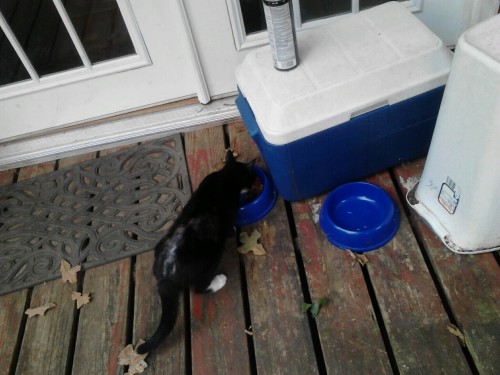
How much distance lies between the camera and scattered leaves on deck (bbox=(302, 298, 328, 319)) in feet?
4.39

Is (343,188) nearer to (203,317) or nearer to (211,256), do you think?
(211,256)

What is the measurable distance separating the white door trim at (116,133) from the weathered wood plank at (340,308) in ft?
2.04

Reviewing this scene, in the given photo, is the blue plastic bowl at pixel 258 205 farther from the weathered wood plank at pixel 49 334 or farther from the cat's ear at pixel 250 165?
the weathered wood plank at pixel 49 334

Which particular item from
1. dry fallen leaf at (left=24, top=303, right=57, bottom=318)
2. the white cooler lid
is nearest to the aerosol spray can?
the white cooler lid

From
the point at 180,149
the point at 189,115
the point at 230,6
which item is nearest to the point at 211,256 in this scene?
the point at 180,149

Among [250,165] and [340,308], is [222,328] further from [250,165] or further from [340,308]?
[250,165]

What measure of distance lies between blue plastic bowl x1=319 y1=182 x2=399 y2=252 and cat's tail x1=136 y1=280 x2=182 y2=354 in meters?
0.51

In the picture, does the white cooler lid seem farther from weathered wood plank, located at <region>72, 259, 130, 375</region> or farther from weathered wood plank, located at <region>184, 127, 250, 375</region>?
weathered wood plank, located at <region>72, 259, 130, 375</region>

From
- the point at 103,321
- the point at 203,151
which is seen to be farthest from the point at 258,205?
the point at 103,321

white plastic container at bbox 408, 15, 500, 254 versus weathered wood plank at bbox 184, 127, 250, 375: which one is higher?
white plastic container at bbox 408, 15, 500, 254

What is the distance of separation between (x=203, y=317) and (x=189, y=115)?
853 mm

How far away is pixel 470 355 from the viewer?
120 cm

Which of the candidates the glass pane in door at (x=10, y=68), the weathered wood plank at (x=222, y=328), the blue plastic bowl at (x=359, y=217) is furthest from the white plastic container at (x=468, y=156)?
the glass pane in door at (x=10, y=68)

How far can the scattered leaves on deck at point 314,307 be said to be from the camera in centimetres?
134
